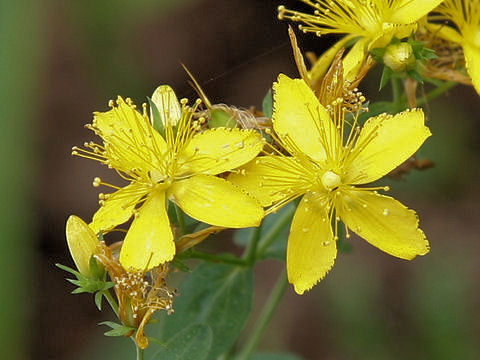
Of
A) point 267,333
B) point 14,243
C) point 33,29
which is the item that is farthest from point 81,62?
point 267,333

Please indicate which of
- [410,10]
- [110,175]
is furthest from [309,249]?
[110,175]

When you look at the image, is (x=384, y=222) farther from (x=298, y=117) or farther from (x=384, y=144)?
(x=298, y=117)

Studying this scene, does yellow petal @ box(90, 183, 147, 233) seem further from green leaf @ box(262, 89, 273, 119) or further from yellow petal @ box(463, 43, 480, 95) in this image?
yellow petal @ box(463, 43, 480, 95)

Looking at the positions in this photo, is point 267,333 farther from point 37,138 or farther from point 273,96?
point 273,96

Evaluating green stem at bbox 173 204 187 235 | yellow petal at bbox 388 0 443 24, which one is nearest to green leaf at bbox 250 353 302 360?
green stem at bbox 173 204 187 235

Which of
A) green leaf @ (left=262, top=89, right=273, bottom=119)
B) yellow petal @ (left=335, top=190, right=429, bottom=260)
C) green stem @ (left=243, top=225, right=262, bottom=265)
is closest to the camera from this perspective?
yellow petal @ (left=335, top=190, right=429, bottom=260)

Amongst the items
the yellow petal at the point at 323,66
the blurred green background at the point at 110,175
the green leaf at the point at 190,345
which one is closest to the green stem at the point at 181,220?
the green leaf at the point at 190,345

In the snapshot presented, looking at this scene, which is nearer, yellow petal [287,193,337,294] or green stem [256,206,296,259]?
yellow petal [287,193,337,294]

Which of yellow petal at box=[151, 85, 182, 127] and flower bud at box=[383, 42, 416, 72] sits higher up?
yellow petal at box=[151, 85, 182, 127]
